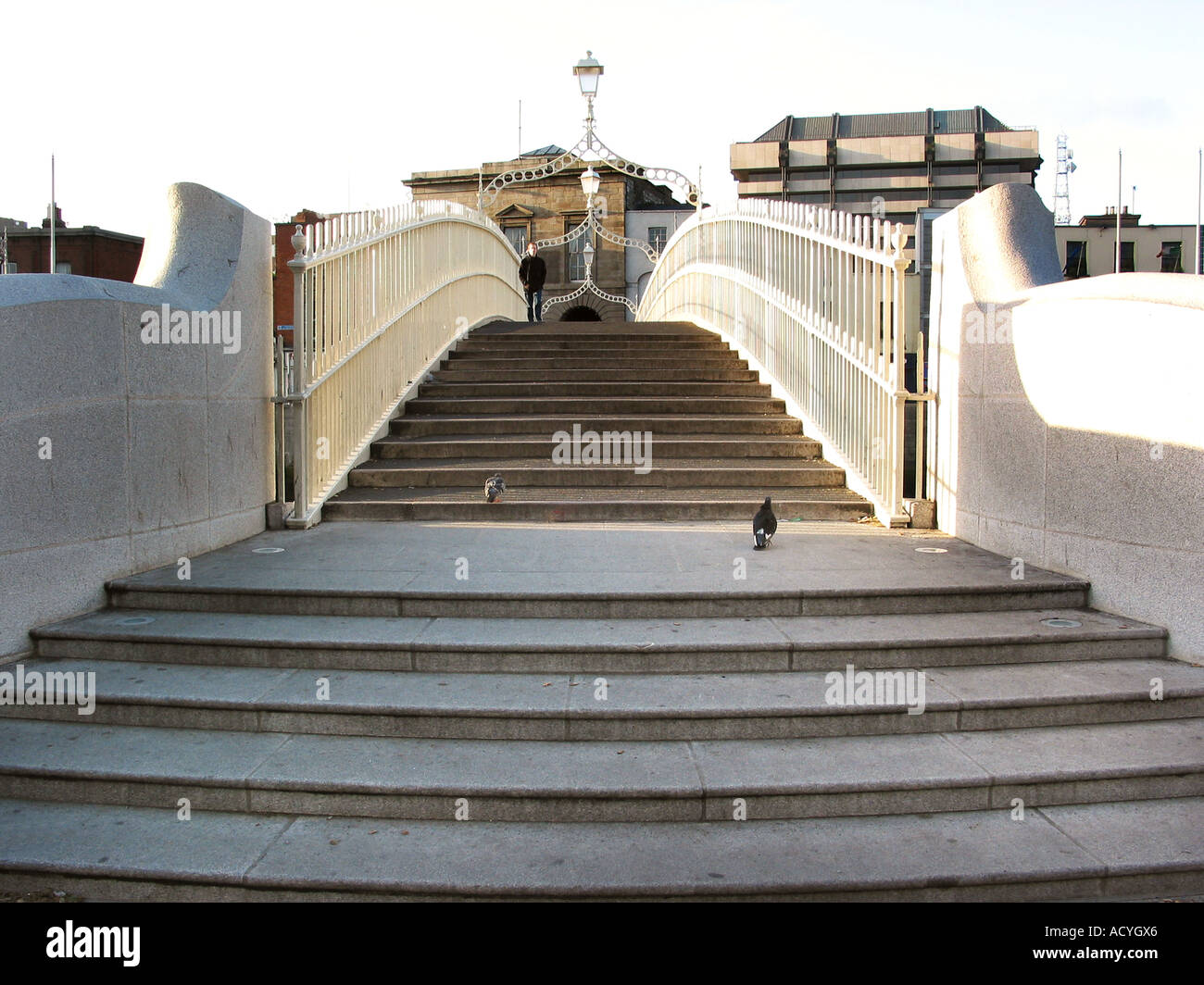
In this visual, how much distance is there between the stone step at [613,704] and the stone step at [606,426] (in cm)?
505

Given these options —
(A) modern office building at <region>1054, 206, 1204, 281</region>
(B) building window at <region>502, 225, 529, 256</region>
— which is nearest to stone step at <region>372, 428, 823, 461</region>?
(A) modern office building at <region>1054, 206, 1204, 281</region>

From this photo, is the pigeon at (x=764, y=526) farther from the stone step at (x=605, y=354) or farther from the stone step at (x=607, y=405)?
the stone step at (x=605, y=354)

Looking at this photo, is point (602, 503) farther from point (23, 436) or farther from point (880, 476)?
point (23, 436)

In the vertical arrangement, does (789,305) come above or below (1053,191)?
below

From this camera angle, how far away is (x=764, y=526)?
6234 mm

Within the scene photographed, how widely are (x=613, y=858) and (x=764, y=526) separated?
10.6 feet

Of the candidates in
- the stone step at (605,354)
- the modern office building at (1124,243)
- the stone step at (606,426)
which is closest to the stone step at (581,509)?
the stone step at (606,426)

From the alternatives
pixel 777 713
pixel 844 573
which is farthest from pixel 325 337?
pixel 777 713

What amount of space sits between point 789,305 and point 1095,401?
15.1ft

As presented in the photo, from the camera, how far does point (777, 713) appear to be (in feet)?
13.5

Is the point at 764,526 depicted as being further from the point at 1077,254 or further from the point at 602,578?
the point at 1077,254

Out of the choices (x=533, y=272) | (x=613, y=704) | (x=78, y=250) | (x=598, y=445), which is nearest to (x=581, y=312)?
(x=78, y=250)

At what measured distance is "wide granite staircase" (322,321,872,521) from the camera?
25.2 feet

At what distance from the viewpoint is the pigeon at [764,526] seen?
620 cm
